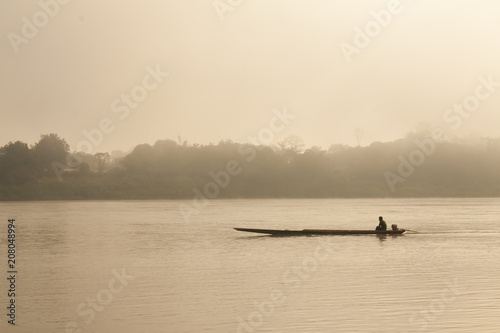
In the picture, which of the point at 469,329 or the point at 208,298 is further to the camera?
the point at 208,298

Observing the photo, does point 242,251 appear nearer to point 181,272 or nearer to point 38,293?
point 181,272

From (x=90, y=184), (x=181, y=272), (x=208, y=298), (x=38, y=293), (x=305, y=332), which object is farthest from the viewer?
(x=90, y=184)

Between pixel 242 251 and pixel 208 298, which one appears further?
pixel 242 251

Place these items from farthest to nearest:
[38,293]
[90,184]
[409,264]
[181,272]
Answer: [90,184] < [409,264] < [181,272] < [38,293]

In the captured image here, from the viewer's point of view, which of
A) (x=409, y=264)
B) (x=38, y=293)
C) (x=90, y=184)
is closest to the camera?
(x=38, y=293)

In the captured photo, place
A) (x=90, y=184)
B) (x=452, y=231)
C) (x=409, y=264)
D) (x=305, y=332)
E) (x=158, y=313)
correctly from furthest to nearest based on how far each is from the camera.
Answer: (x=90, y=184)
(x=452, y=231)
(x=409, y=264)
(x=158, y=313)
(x=305, y=332)

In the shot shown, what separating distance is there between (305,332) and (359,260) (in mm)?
19143

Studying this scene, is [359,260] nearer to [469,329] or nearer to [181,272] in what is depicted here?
[181,272]

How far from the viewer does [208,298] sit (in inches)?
998

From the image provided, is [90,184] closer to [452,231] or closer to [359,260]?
[452,231]

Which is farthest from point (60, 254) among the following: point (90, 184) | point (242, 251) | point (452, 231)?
point (90, 184)

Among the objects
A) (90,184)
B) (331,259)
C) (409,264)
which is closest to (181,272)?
(331,259)

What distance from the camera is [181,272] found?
33531 mm

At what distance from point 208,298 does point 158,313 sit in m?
3.11
